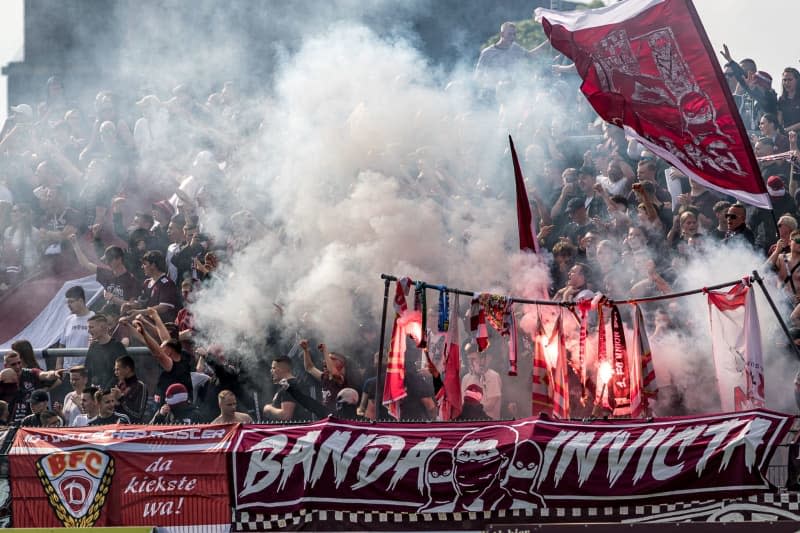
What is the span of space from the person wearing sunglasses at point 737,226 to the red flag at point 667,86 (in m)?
1.12

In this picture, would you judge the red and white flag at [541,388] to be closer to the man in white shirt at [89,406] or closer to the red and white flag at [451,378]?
the red and white flag at [451,378]

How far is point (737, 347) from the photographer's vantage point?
29.3 feet

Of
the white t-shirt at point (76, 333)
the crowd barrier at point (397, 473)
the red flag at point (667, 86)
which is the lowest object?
the crowd barrier at point (397, 473)

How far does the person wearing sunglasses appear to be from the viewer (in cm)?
1055

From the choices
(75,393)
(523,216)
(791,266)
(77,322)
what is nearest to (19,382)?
(75,393)

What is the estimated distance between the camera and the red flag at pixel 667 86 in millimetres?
9461

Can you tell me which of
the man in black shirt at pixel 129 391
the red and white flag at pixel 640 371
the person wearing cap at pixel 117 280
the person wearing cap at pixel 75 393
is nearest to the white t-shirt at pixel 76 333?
the person wearing cap at pixel 117 280

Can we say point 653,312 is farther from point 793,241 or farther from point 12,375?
point 12,375

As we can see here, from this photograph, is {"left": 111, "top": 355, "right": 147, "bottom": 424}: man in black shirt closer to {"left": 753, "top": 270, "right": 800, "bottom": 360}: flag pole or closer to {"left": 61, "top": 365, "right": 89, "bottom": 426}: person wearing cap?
{"left": 61, "top": 365, "right": 89, "bottom": 426}: person wearing cap

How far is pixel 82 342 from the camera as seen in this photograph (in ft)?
42.2

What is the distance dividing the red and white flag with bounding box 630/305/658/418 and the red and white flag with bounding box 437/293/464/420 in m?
1.37

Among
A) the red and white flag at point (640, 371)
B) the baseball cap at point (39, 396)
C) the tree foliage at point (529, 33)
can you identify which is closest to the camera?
the red and white flag at point (640, 371)

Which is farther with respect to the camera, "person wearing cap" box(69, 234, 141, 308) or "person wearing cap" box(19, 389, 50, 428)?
"person wearing cap" box(69, 234, 141, 308)

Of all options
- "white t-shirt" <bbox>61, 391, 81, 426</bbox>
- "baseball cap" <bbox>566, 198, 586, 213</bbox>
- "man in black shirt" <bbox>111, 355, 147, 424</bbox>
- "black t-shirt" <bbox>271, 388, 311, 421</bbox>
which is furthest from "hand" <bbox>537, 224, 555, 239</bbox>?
"white t-shirt" <bbox>61, 391, 81, 426</bbox>
